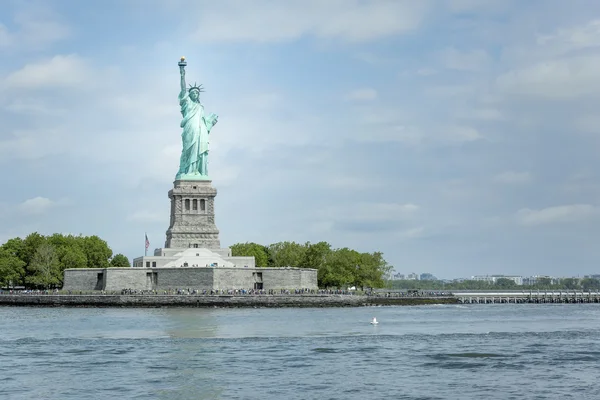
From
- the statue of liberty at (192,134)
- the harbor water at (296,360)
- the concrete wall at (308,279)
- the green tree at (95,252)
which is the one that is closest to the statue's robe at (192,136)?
the statue of liberty at (192,134)

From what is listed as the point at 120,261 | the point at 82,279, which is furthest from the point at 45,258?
the point at 120,261

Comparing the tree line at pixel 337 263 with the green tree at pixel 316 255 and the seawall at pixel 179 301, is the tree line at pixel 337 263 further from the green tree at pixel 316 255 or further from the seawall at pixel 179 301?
the seawall at pixel 179 301

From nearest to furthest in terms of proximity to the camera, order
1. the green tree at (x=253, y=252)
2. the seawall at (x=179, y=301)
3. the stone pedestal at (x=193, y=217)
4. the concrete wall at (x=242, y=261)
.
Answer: the seawall at (x=179, y=301) < the concrete wall at (x=242, y=261) < the stone pedestal at (x=193, y=217) < the green tree at (x=253, y=252)

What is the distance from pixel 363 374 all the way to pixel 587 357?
11928 mm

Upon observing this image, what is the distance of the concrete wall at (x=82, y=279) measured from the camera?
98812mm

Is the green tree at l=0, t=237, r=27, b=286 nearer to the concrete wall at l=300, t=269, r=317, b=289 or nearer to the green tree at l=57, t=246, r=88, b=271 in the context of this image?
the green tree at l=57, t=246, r=88, b=271

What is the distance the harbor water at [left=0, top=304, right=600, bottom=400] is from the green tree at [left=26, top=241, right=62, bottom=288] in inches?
1721

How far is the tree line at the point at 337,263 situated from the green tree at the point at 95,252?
62.2ft

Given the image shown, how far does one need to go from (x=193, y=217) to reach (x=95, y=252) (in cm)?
2195

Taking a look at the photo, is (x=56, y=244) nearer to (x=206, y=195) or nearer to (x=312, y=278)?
(x=206, y=195)

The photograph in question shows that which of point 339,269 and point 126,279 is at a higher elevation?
point 339,269

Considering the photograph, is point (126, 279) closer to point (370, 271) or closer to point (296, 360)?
point (370, 271)

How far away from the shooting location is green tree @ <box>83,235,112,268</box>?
119m

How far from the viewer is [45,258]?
362 ft
